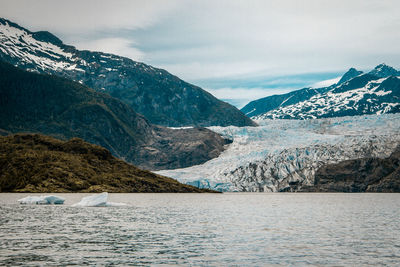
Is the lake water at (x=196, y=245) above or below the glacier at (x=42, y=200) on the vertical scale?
above

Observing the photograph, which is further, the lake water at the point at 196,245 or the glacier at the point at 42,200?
the glacier at the point at 42,200

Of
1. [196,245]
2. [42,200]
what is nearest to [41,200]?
[42,200]

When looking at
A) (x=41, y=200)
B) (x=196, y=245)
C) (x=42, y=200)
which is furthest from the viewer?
(x=42, y=200)

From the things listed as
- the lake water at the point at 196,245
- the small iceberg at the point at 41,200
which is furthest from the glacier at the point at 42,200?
the lake water at the point at 196,245

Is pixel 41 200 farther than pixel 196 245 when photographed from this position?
Yes

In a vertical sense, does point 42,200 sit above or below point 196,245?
below

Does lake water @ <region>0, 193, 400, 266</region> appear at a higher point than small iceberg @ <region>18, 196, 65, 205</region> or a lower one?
higher

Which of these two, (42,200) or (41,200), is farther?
(42,200)

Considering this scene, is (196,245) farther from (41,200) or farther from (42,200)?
(42,200)

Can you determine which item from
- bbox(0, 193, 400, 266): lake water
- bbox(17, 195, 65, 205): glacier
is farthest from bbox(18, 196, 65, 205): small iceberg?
bbox(0, 193, 400, 266): lake water

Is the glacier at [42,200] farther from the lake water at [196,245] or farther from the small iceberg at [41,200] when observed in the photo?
the lake water at [196,245]

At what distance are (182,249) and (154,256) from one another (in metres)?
3.77

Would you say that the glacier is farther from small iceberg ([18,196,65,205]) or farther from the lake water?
the lake water

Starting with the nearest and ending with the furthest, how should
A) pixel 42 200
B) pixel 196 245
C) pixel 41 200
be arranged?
pixel 196 245 < pixel 41 200 < pixel 42 200
